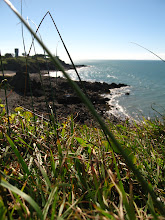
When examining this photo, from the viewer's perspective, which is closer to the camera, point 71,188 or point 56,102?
point 71,188

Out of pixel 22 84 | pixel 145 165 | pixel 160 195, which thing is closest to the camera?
pixel 160 195

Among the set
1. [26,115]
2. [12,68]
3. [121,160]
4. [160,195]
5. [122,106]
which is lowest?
[122,106]

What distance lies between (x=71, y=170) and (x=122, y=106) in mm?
21948

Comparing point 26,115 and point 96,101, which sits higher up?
point 26,115

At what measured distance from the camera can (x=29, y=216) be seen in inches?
26.6

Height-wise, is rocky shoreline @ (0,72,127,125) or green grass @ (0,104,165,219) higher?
green grass @ (0,104,165,219)

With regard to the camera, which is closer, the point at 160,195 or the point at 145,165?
the point at 160,195

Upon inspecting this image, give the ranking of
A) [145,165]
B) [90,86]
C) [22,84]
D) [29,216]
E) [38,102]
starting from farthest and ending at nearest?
[90,86] → [22,84] → [38,102] → [145,165] → [29,216]

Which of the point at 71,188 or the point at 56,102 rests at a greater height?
the point at 71,188

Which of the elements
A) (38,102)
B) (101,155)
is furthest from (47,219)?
(38,102)

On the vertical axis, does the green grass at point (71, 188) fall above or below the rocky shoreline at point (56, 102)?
above

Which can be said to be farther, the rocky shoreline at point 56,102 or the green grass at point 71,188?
the rocky shoreline at point 56,102

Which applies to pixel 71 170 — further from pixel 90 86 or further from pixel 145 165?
pixel 90 86

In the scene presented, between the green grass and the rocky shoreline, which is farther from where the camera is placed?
the rocky shoreline
